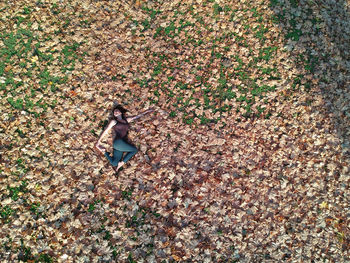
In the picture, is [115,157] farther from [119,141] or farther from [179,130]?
[179,130]

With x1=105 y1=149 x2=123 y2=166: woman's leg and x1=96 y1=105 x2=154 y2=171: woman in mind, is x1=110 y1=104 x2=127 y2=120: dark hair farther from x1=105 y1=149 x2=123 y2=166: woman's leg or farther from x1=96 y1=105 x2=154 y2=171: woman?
x1=105 y1=149 x2=123 y2=166: woman's leg

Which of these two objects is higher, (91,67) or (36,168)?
(91,67)

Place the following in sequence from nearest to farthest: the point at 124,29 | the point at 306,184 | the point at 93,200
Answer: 1. the point at 93,200
2. the point at 306,184
3. the point at 124,29

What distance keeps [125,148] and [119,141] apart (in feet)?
0.70

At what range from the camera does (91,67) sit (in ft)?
21.3

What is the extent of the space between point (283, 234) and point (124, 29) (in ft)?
21.0

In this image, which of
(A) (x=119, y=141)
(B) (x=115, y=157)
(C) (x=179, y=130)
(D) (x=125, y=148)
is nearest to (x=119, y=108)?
(A) (x=119, y=141)

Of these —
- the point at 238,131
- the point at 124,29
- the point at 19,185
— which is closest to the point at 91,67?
the point at 124,29

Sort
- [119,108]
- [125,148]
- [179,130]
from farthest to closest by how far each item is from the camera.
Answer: [179,130]
[119,108]
[125,148]

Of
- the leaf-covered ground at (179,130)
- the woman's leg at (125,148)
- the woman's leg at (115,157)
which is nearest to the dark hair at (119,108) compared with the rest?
the leaf-covered ground at (179,130)

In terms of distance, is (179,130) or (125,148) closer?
(125,148)

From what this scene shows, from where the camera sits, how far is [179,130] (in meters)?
6.18

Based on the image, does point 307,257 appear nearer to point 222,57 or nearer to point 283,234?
point 283,234

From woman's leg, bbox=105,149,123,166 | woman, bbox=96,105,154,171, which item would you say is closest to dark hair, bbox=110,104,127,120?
woman, bbox=96,105,154,171
